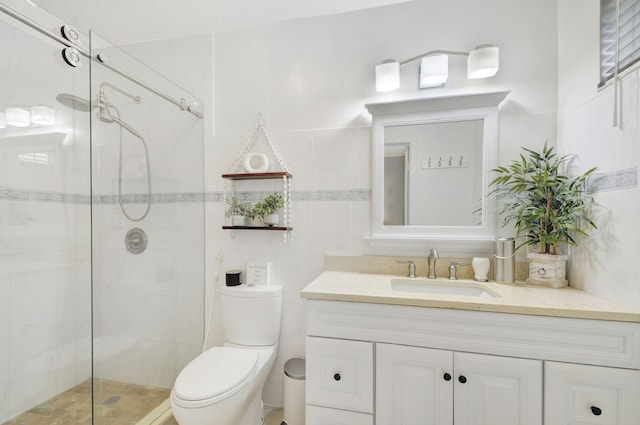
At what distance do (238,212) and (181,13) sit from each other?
1286 mm

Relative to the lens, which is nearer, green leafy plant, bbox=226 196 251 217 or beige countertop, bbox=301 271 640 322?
beige countertop, bbox=301 271 640 322

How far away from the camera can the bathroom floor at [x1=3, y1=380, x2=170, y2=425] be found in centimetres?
151

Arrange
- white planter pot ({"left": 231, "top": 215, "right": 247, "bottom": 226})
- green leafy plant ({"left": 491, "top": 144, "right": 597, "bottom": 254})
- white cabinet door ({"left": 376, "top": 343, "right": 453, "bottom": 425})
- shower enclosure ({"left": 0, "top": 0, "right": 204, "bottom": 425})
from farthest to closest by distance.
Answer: white planter pot ({"left": 231, "top": 215, "right": 247, "bottom": 226}) → shower enclosure ({"left": 0, "top": 0, "right": 204, "bottom": 425}) → green leafy plant ({"left": 491, "top": 144, "right": 597, "bottom": 254}) → white cabinet door ({"left": 376, "top": 343, "right": 453, "bottom": 425})

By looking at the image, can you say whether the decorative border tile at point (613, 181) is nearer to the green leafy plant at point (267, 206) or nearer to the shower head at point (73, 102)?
the green leafy plant at point (267, 206)

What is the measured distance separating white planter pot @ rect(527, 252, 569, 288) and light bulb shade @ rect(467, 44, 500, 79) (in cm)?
96

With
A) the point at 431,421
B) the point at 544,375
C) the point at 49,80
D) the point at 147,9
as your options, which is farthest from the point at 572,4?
the point at 49,80

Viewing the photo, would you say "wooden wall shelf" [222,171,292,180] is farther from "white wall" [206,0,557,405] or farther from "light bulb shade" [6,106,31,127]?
"light bulb shade" [6,106,31,127]

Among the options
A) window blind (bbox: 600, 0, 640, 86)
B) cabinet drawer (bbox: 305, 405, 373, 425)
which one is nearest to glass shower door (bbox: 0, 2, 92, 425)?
cabinet drawer (bbox: 305, 405, 373, 425)

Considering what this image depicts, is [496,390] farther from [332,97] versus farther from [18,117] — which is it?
[18,117]

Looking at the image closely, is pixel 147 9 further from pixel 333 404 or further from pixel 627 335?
pixel 627 335

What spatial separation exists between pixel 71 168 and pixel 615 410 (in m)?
2.80

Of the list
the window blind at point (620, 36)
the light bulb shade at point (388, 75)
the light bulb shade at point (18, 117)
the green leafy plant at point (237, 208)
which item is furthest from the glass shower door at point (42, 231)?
the window blind at point (620, 36)

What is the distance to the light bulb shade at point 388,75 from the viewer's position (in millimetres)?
1614

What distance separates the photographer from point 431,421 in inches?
47.1
